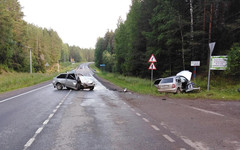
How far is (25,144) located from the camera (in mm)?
4695

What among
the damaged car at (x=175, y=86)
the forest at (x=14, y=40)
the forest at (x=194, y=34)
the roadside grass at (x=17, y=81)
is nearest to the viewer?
the damaged car at (x=175, y=86)

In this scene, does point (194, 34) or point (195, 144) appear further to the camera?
point (194, 34)

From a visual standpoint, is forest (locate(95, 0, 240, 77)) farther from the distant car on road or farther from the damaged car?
the distant car on road

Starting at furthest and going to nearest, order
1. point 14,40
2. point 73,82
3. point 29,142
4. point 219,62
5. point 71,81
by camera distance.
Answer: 1. point 14,40
2. point 71,81
3. point 73,82
4. point 219,62
5. point 29,142

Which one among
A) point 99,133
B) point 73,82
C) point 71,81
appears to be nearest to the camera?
point 99,133

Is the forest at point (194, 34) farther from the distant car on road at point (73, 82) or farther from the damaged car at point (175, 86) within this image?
the distant car on road at point (73, 82)

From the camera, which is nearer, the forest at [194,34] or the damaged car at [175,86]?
the damaged car at [175,86]

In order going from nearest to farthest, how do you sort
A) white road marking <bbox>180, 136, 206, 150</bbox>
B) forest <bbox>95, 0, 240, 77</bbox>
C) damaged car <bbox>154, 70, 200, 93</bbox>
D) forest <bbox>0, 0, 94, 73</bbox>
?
white road marking <bbox>180, 136, 206, 150</bbox>
damaged car <bbox>154, 70, 200, 93</bbox>
forest <bbox>95, 0, 240, 77</bbox>
forest <bbox>0, 0, 94, 73</bbox>

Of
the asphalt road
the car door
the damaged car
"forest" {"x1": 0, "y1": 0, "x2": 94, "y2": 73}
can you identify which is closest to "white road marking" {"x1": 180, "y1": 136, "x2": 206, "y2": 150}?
the asphalt road

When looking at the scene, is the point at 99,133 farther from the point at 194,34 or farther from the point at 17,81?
the point at 17,81

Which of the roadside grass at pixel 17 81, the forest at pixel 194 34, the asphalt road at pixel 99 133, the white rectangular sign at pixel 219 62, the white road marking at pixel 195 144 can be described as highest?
the forest at pixel 194 34

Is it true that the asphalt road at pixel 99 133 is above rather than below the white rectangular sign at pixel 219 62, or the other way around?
below

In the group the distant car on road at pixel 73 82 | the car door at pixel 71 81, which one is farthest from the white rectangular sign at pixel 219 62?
the car door at pixel 71 81

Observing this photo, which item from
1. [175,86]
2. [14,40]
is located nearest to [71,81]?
[175,86]
